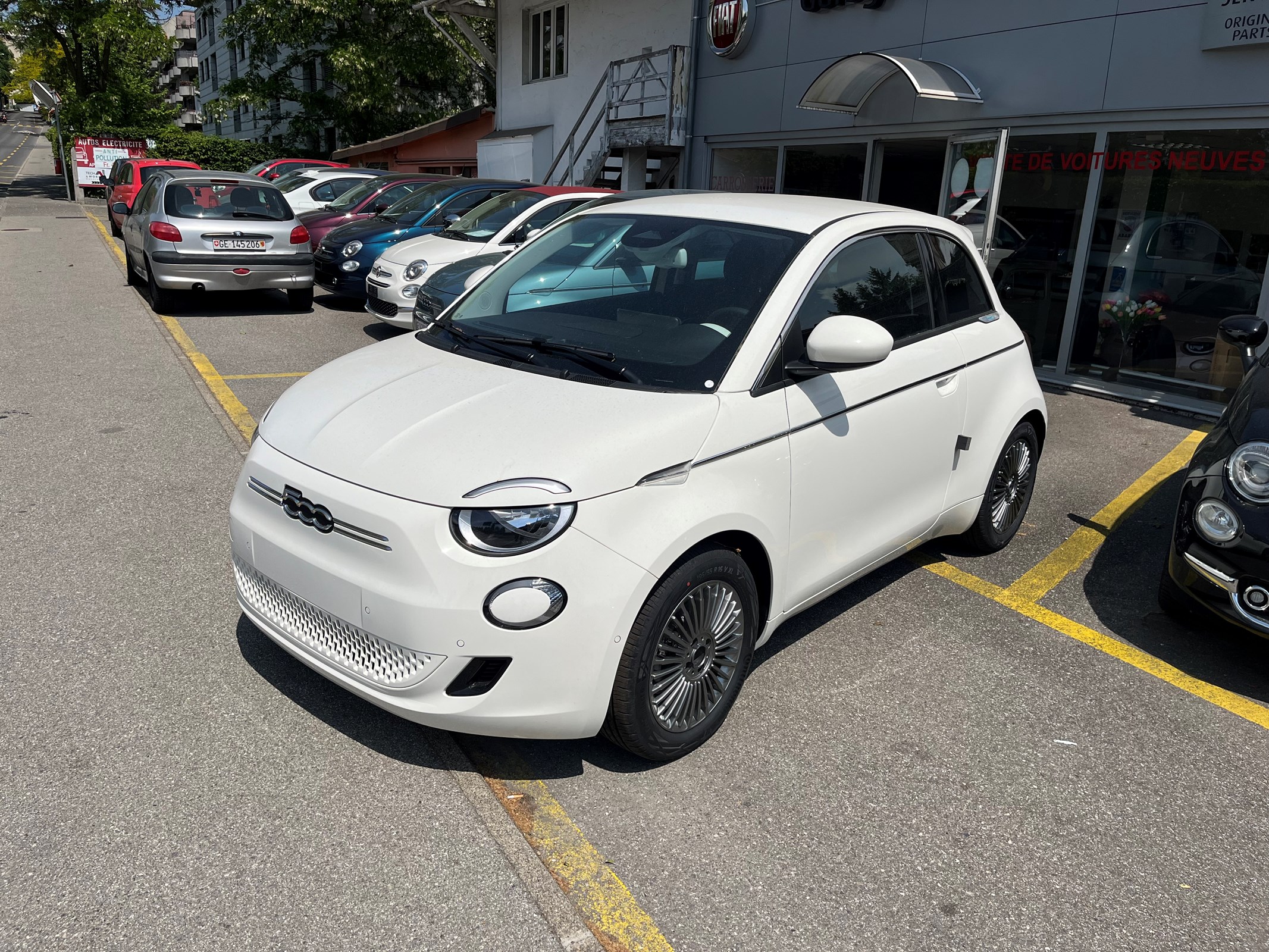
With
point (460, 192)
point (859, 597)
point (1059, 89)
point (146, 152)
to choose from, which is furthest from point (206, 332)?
point (146, 152)

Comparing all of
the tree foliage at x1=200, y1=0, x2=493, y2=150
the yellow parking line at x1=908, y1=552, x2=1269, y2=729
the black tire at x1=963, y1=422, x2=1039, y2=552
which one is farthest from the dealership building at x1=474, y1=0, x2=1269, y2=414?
the tree foliage at x1=200, y1=0, x2=493, y2=150

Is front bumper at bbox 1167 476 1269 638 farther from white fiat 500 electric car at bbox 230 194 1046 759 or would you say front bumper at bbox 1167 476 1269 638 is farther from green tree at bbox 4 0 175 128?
green tree at bbox 4 0 175 128

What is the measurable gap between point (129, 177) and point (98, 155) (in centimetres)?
1581

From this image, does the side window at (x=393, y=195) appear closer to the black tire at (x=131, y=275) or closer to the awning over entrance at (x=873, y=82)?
the black tire at (x=131, y=275)

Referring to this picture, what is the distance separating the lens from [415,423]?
119 inches

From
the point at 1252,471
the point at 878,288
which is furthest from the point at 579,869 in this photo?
the point at 1252,471

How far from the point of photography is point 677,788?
3080mm

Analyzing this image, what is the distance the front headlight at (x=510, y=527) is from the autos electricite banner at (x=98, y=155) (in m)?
35.9

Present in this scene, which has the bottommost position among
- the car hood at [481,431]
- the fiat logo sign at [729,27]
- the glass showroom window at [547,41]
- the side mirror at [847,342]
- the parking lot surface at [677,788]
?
the parking lot surface at [677,788]

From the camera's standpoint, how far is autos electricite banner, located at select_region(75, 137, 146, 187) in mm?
33156

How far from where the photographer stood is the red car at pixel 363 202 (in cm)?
1431

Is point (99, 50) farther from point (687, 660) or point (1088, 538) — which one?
point (687, 660)

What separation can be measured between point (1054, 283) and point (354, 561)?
8.97 meters

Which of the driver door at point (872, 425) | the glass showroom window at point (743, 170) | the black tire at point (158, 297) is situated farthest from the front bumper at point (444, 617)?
the glass showroom window at point (743, 170)
